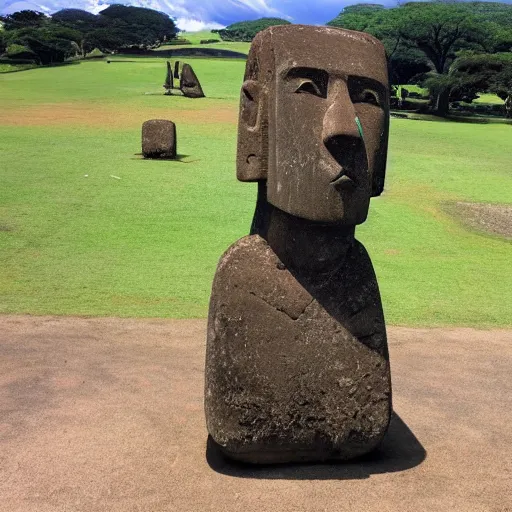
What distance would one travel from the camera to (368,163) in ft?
15.1

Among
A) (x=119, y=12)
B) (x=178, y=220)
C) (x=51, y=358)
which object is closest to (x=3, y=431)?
(x=51, y=358)

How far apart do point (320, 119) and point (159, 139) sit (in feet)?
48.5

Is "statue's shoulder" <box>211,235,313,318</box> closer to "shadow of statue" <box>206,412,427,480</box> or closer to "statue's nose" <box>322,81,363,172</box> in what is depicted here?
"statue's nose" <box>322,81,363,172</box>

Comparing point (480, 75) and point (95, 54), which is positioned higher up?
point (480, 75)

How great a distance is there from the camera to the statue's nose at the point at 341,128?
14.4 feet

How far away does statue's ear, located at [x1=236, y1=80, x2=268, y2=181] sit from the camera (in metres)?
4.78

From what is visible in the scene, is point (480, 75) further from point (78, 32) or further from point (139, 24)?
point (139, 24)

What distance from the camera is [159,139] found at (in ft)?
61.7

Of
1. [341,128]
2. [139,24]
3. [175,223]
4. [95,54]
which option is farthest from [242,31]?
[341,128]

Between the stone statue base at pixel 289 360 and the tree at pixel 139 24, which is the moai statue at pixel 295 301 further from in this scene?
the tree at pixel 139 24

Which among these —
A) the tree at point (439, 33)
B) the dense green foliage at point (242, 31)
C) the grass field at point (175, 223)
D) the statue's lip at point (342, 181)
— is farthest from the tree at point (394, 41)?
the dense green foliage at point (242, 31)

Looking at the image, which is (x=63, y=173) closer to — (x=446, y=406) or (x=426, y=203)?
(x=426, y=203)

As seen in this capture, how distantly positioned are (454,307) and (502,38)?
39945 mm

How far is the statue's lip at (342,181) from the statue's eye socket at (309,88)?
0.54 meters
